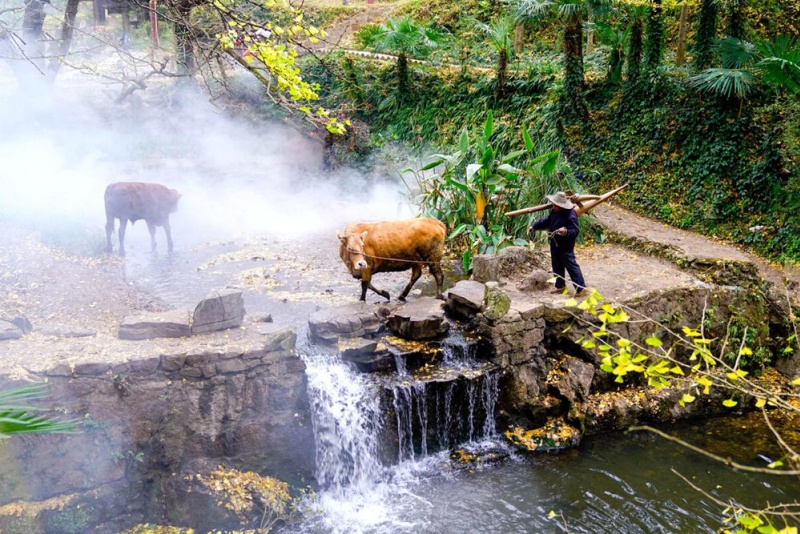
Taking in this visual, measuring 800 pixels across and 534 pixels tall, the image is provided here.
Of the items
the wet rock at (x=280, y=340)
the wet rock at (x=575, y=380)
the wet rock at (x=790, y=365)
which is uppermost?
the wet rock at (x=280, y=340)

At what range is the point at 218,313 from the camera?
8562mm

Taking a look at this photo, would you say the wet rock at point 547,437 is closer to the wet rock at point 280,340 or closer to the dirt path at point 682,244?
the wet rock at point 280,340

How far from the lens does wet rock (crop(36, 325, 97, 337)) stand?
840 centimetres

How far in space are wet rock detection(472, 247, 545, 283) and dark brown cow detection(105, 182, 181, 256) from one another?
6462 mm

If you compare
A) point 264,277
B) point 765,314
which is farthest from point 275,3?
point 765,314

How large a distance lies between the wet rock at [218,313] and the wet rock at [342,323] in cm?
102

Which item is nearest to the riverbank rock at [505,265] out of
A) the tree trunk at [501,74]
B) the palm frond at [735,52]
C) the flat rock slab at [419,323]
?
the flat rock slab at [419,323]

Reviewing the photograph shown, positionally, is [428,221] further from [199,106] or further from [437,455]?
[199,106]

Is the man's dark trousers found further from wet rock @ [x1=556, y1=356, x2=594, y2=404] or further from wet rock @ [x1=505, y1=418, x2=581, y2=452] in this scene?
wet rock @ [x1=505, y1=418, x2=581, y2=452]

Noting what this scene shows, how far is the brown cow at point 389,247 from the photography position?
9633 mm

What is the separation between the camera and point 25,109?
60.2 feet

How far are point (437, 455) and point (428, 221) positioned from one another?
140 inches

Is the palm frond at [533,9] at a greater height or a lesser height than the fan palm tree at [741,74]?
greater

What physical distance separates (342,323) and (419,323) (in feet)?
3.55
